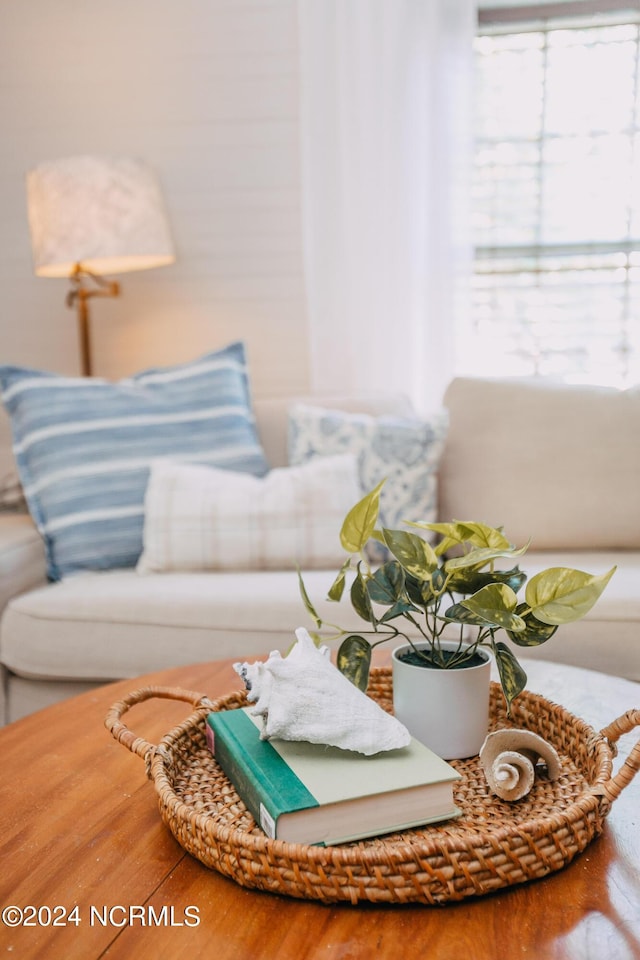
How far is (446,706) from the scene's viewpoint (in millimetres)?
835

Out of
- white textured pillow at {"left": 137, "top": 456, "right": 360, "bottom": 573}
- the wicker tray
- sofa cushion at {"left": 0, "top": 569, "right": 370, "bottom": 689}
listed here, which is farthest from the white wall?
the wicker tray

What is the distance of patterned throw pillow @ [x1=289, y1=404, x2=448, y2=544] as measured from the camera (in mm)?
1967

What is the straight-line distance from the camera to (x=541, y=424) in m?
2.03

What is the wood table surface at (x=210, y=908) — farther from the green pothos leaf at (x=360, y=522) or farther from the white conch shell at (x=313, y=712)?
the green pothos leaf at (x=360, y=522)

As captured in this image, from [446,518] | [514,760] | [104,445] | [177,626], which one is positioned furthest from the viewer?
[446,518]

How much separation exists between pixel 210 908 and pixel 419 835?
18cm

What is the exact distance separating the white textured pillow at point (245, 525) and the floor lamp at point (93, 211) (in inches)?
30.9

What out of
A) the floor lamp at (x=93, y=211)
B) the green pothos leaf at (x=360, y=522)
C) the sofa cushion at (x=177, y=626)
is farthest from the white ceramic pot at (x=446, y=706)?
the floor lamp at (x=93, y=211)

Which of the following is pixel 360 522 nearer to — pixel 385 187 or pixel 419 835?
pixel 419 835

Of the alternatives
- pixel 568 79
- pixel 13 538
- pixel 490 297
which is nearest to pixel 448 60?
pixel 568 79

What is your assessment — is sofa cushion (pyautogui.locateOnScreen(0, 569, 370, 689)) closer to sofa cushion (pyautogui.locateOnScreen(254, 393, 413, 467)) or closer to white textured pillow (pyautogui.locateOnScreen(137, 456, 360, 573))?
white textured pillow (pyautogui.locateOnScreen(137, 456, 360, 573))

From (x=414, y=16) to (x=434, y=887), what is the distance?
2700 mm

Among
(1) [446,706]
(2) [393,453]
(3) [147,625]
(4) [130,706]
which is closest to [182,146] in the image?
(2) [393,453]

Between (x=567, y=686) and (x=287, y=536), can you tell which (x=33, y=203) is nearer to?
(x=287, y=536)
